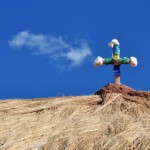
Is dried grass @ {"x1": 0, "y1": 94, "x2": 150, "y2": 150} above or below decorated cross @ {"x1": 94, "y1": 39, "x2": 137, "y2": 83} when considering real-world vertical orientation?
below

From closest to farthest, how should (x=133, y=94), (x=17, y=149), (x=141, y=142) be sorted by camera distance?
(x=141, y=142), (x=17, y=149), (x=133, y=94)

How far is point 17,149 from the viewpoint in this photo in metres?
6.68

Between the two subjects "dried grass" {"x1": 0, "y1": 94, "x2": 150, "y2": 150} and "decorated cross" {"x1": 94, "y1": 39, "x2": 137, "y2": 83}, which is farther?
"decorated cross" {"x1": 94, "y1": 39, "x2": 137, "y2": 83}

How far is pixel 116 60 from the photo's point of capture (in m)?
8.82

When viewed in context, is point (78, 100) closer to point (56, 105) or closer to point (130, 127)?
point (56, 105)

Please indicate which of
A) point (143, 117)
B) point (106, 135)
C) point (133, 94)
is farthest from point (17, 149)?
point (133, 94)

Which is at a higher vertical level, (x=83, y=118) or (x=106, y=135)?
(x=83, y=118)

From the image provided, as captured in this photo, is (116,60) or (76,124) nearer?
(76,124)

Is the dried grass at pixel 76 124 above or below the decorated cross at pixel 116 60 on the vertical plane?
below

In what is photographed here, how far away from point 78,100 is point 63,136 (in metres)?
1.72

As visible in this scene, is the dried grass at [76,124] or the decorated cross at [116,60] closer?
the dried grass at [76,124]

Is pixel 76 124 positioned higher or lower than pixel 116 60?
lower

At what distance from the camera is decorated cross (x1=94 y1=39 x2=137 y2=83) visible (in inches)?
345

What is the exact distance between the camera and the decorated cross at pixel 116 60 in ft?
28.7
